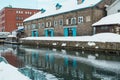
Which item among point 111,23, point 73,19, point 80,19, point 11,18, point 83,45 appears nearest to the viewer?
point 111,23

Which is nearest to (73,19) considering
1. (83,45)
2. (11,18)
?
(83,45)

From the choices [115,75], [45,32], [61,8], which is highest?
[61,8]

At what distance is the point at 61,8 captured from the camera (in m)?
60.4

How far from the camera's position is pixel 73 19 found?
52.5m

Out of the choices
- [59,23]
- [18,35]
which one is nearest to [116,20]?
[59,23]

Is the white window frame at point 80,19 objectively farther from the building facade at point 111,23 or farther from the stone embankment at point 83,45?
the stone embankment at point 83,45

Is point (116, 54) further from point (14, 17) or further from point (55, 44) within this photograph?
point (14, 17)

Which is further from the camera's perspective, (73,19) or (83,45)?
(73,19)

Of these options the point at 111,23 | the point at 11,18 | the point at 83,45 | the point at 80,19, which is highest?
the point at 11,18

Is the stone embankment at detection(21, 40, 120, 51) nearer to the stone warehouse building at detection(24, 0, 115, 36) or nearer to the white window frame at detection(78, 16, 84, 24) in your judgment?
the stone warehouse building at detection(24, 0, 115, 36)

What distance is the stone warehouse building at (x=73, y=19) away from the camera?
154 ft

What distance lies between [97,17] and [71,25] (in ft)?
27.2

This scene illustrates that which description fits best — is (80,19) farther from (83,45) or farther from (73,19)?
(83,45)

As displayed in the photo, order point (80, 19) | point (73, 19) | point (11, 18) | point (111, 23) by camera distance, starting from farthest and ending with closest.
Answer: point (11, 18)
point (73, 19)
point (80, 19)
point (111, 23)
